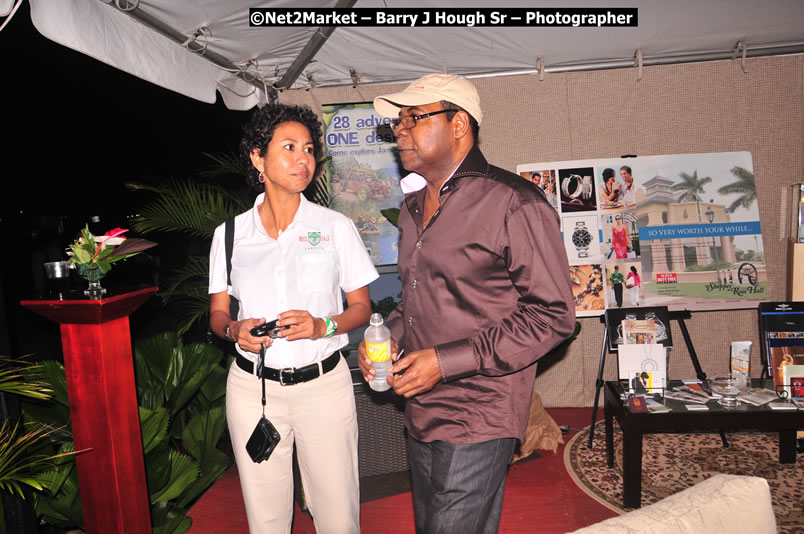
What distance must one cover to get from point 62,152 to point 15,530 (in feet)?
63.2

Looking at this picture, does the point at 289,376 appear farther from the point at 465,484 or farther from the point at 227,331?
the point at 465,484

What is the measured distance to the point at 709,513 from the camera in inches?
45.1

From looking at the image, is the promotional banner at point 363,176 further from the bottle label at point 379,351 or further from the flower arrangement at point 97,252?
the bottle label at point 379,351

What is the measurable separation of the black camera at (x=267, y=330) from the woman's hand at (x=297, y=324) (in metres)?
0.02

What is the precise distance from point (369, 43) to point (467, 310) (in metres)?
3.25

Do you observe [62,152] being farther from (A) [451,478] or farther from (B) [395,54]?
(A) [451,478]

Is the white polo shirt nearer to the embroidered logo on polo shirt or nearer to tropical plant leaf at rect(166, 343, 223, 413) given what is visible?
the embroidered logo on polo shirt

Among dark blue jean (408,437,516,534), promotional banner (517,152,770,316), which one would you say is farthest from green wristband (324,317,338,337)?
promotional banner (517,152,770,316)

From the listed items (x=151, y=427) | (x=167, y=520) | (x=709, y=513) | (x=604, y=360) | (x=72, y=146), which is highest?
(x=72, y=146)

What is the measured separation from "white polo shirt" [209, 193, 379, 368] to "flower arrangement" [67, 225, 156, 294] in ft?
1.48

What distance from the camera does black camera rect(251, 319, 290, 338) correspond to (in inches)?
69.8

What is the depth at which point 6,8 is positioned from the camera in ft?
5.90

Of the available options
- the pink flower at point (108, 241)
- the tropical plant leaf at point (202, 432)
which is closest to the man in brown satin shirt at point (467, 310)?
the pink flower at point (108, 241)

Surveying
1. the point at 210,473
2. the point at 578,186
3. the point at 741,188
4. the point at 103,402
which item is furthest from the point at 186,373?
the point at 741,188
